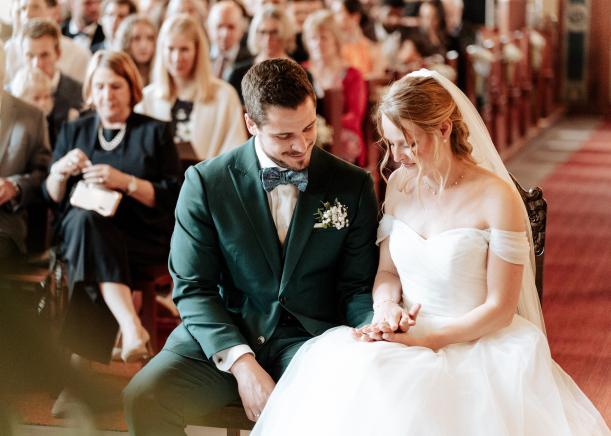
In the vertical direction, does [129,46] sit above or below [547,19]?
above

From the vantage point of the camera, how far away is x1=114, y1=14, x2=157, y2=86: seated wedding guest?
5.36 meters

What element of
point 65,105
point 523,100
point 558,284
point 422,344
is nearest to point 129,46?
point 65,105

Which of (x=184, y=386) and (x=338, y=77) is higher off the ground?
(x=338, y=77)

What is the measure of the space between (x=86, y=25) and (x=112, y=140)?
2774 mm

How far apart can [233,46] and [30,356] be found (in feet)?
19.2

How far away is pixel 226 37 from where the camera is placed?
250 inches

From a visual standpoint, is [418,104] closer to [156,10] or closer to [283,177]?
[283,177]

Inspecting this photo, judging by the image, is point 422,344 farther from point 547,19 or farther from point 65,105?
point 547,19

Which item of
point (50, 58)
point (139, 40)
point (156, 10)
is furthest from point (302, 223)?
point (156, 10)

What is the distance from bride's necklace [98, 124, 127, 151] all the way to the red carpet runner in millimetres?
2016

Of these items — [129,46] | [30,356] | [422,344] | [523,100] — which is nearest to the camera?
[30,356]

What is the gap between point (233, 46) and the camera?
6.38 metres

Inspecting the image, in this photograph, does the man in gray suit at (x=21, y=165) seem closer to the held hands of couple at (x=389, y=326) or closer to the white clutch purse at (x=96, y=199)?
the white clutch purse at (x=96, y=199)

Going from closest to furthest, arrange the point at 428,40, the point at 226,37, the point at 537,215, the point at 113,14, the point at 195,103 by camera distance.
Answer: the point at 537,215, the point at 195,103, the point at 113,14, the point at 226,37, the point at 428,40
